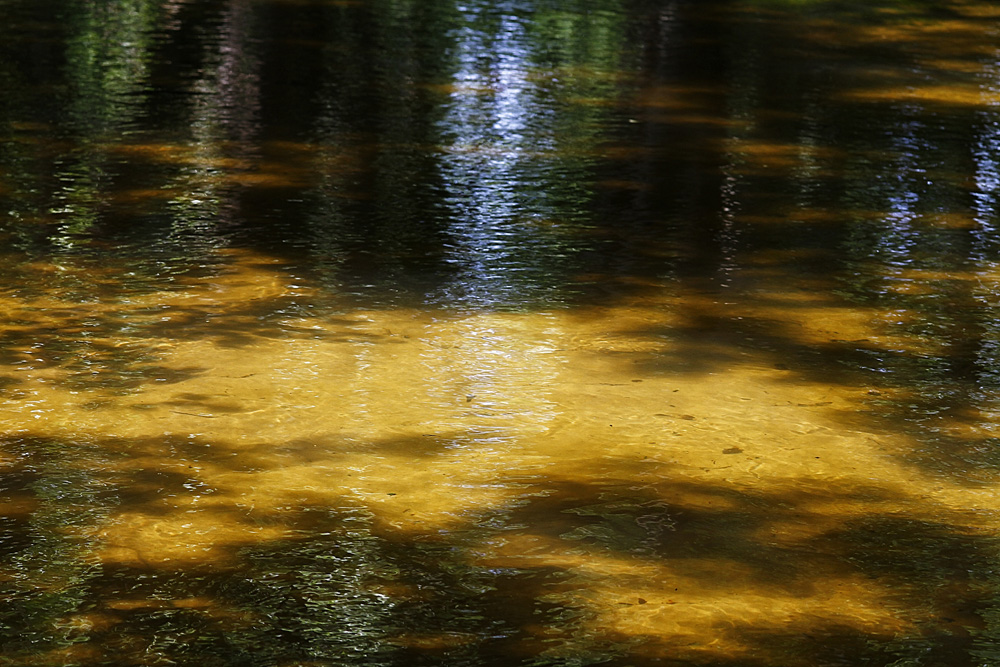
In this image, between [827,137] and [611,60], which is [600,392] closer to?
[827,137]

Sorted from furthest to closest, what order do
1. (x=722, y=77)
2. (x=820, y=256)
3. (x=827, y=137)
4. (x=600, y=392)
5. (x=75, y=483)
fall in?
(x=722, y=77), (x=827, y=137), (x=820, y=256), (x=600, y=392), (x=75, y=483)

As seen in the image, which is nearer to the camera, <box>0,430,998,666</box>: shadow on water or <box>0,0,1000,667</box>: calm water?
<box>0,430,998,666</box>: shadow on water

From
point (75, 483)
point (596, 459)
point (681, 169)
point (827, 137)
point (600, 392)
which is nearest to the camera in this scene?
point (75, 483)

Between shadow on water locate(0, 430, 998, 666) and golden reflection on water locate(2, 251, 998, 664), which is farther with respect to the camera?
golden reflection on water locate(2, 251, 998, 664)

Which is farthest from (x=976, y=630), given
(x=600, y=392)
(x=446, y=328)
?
(x=446, y=328)

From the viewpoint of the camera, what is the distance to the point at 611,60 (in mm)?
8938

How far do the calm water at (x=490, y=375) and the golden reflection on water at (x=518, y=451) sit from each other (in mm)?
11

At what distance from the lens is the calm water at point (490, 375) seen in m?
2.63

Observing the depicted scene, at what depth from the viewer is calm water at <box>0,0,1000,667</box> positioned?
8.64ft

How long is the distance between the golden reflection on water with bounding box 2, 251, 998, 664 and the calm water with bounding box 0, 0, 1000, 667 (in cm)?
1

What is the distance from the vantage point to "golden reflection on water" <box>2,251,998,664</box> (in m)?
2.73

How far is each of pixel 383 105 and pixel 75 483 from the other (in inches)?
176

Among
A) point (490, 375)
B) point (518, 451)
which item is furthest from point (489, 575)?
point (490, 375)

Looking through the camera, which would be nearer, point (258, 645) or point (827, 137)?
point (258, 645)
